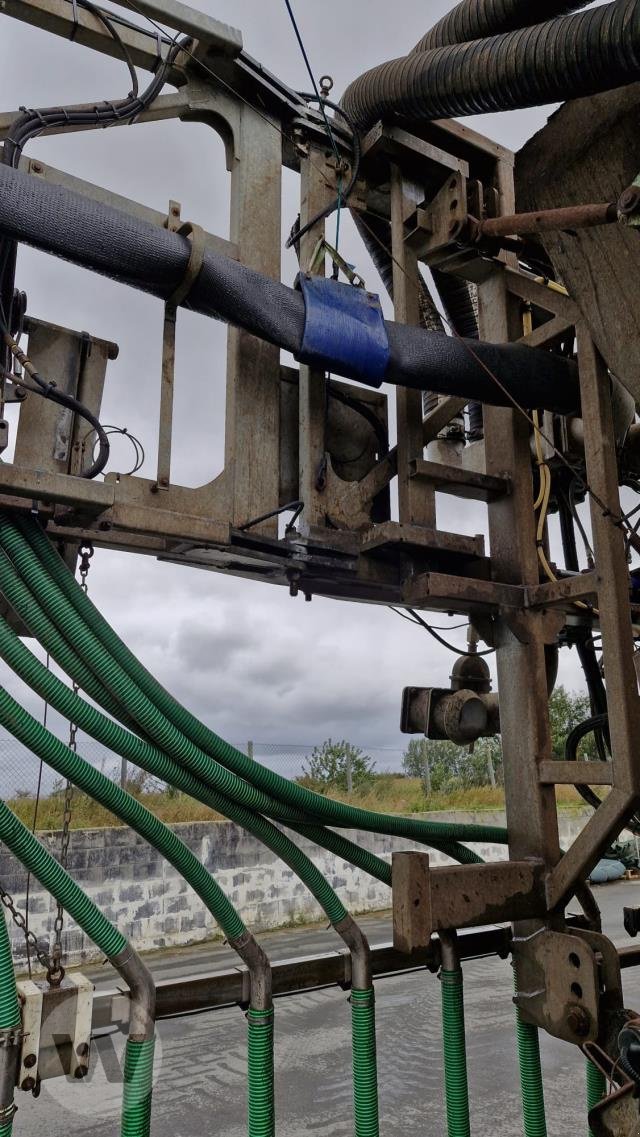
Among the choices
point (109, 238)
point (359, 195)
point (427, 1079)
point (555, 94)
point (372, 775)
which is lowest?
point (427, 1079)

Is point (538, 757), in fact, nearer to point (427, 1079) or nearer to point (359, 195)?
point (359, 195)

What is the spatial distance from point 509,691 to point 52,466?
71.0 inches

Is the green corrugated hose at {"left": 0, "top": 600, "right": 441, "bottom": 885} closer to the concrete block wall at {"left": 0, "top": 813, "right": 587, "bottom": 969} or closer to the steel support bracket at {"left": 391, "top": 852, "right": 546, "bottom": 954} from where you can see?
the steel support bracket at {"left": 391, "top": 852, "right": 546, "bottom": 954}

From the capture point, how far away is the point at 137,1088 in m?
2.06

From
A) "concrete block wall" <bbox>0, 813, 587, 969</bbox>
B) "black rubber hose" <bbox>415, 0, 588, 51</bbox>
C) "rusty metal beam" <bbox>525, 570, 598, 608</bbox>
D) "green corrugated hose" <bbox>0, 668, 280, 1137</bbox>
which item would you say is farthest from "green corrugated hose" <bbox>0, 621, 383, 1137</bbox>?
"concrete block wall" <bbox>0, 813, 587, 969</bbox>

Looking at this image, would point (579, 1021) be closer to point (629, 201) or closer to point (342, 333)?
point (342, 333)

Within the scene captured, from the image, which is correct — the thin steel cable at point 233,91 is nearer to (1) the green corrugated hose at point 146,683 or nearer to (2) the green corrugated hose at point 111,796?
(1) the green corrugated hose at point 146,683

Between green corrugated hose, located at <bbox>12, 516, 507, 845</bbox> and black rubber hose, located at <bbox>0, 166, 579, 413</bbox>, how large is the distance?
80 centimetres

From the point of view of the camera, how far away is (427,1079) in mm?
5199

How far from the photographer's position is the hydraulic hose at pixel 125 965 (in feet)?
6.64

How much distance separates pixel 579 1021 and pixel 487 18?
132 inches

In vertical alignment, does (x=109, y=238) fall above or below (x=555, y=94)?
below

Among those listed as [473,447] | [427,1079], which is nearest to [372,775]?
[427,1079]

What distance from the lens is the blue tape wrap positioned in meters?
2.62
